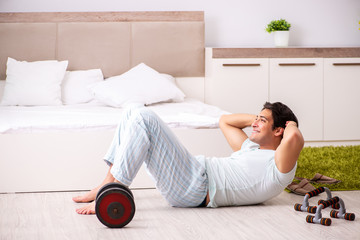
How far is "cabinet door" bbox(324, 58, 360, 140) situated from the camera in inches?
192

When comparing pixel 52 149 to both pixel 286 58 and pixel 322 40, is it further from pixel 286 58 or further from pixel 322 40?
pixel 322 40

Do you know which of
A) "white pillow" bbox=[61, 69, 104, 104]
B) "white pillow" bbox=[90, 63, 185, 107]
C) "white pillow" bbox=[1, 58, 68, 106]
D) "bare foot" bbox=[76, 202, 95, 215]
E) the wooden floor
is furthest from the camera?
"white pillow" bbox=[61, 69, 104, 104]

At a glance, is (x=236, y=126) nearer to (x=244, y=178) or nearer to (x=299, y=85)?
(x=244, y=178)

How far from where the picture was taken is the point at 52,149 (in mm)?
2988

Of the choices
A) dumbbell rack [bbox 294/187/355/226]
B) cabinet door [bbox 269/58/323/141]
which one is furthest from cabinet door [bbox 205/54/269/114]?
dumbbell rack [bbox 294/187/355/226]

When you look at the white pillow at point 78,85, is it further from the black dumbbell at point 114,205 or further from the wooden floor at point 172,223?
the black dumbbell at point 114,205

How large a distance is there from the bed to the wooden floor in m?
0.27

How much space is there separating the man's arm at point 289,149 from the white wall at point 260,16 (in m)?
2.83

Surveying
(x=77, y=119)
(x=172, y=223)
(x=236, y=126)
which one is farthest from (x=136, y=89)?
(x=172, y=223)

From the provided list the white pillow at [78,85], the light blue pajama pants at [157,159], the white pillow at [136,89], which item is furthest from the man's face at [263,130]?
the white pillow at [78,85]

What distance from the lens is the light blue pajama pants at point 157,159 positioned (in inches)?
90.0

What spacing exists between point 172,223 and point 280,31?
3.06 m

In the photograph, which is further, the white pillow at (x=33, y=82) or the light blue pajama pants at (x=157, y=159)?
the white pillow at (x=33, y=82)

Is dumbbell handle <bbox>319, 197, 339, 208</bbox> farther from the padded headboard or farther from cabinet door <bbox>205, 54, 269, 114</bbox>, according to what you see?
the padded headboard
